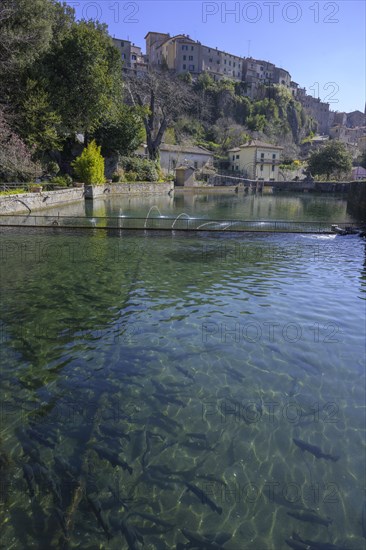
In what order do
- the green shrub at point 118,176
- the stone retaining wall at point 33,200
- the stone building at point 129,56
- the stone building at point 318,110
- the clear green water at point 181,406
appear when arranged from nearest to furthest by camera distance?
1. the clear green water at point 181,406
2. the stone retaining wall at point 33,200
3. the green shrub at point 118,176
4. the stone building at point 129,56
5. the stone building at point 318,110

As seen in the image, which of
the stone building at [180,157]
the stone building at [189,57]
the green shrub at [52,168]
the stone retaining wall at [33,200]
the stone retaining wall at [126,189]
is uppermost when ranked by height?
the stone building at [189,57]

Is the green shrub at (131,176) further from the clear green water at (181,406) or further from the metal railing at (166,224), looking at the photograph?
the clear green water at (181,406)

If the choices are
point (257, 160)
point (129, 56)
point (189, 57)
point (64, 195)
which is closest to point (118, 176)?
point (64, 195)

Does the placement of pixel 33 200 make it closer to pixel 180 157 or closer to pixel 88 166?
pixel 88 166

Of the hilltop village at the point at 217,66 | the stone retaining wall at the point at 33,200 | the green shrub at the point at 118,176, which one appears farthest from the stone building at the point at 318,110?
the stone retaining wall at the point at 33,200

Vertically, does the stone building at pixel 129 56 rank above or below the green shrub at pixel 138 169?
above

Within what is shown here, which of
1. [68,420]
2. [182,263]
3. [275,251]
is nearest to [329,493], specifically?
[68,420]

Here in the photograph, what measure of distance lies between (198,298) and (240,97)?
350 ft

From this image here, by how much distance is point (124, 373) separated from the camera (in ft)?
19.4

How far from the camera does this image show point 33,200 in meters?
24.0

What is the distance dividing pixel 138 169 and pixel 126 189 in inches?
328

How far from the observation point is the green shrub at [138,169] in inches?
1850

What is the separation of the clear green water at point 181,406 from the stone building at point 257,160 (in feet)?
232

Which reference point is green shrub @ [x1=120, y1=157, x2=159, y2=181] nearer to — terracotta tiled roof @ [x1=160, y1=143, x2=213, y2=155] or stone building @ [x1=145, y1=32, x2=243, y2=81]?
terracotta tiled roof @ [x1=160, y1=143, x2=213, y2=155]
